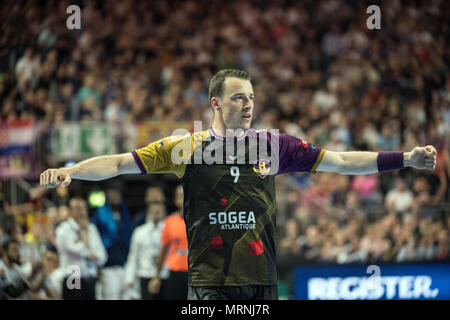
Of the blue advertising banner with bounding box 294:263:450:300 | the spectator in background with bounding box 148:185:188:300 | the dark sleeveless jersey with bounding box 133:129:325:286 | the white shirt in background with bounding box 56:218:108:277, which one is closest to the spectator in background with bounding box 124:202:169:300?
the spectator in background with bounding box 148:185:188:300

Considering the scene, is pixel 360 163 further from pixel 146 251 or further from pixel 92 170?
pixel 146 251

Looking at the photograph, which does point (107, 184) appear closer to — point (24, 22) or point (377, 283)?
point (24, 22)

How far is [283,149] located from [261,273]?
911 millimetres

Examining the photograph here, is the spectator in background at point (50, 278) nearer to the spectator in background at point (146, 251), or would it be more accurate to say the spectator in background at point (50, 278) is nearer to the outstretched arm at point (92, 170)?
the spectator in background at point (146, 251)

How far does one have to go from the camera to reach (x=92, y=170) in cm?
408

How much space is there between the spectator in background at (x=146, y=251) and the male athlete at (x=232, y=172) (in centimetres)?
542

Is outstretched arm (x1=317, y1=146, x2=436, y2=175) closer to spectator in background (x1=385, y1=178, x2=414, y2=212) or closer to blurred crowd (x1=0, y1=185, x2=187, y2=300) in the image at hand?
blurred crowd (x1=0, y1=185, x2=187, y2=300)

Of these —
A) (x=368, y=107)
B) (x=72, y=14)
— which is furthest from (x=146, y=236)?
(x=72, y=14)

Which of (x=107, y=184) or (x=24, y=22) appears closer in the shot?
(x=107, y=184)

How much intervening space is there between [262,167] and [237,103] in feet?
1.60

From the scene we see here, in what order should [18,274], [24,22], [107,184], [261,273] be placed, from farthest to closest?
[24,22], [107,184], [18,274], [261,273]

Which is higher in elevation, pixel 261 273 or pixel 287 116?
pixel 287 116

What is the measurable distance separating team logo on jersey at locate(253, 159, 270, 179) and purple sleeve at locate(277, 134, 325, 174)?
0.47ft
